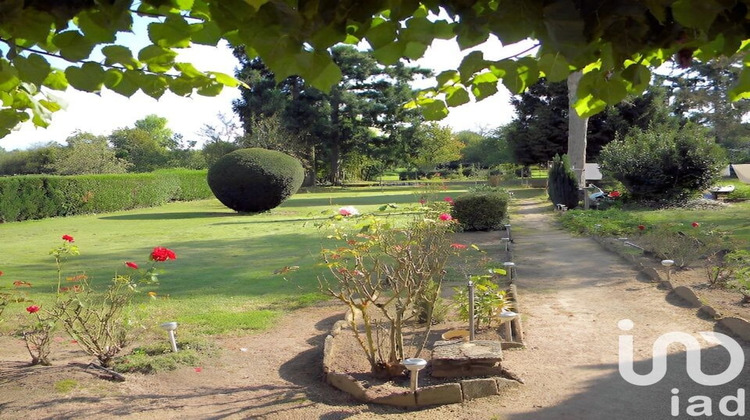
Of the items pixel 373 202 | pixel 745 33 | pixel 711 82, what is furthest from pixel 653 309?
pixel 711 82

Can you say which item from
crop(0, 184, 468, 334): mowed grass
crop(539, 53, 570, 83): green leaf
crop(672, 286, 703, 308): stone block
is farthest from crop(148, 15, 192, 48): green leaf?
crop(672, 286, 703, 308): stone block

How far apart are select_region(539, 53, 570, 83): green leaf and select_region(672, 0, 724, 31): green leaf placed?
1.07 ft

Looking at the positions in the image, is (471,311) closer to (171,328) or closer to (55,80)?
(171,328)

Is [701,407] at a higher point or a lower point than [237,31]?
lower

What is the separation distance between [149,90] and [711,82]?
4941cm

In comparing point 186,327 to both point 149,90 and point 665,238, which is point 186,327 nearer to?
point 149,90

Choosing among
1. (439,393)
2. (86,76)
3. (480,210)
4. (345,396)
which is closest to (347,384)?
(345,396)

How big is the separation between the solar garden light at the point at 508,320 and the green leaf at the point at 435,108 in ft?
11.3

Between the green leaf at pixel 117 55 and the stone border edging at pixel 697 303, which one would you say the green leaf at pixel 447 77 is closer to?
the green leaf at pixel 117 55

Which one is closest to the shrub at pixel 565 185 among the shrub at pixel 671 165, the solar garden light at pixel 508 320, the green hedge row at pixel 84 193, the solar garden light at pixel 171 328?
the shrub at pixel 671 165

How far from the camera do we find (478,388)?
404cm

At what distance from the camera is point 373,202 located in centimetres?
2984

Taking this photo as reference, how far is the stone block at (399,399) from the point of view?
395cm

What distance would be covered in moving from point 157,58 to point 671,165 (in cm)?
2073
